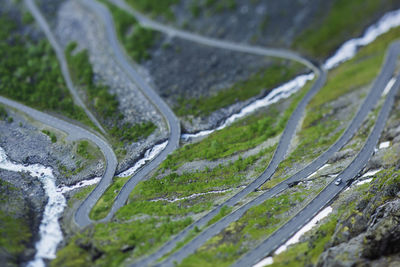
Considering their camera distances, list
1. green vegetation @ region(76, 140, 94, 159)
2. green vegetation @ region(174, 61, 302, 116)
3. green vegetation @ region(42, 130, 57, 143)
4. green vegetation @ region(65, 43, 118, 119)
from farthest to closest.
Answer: green vegetation @ region(174, 61, 302, 116) → green vegetation @ region(65, 43, 118, 119) → green vegetation @ region(42, 130, 57, 143) → green vegetation @ region(76, 140, 94, 159)

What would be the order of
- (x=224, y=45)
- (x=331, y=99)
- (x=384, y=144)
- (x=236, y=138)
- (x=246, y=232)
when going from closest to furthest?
(x=246, y=232)
(x=384, y=144)
(x=236, y=138)
(x=331, y=99)
(x=224, y=45)

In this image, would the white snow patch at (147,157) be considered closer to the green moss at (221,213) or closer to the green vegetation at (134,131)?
the green vegetation at (134,131)

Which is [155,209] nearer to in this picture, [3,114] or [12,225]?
[12,225]

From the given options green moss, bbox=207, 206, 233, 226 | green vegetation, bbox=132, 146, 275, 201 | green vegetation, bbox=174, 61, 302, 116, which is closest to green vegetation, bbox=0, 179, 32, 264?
green vegetation, bbox=132, 146, 275, 201

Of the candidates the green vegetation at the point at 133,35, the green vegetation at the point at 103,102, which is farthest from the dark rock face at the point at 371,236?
the green vegetation at the point at 133,35

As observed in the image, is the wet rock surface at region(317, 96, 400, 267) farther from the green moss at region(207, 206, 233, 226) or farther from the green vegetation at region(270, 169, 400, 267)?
the green moss at region(207, 206, 233, 226)

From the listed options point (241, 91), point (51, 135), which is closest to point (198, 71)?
point (241, 91)
